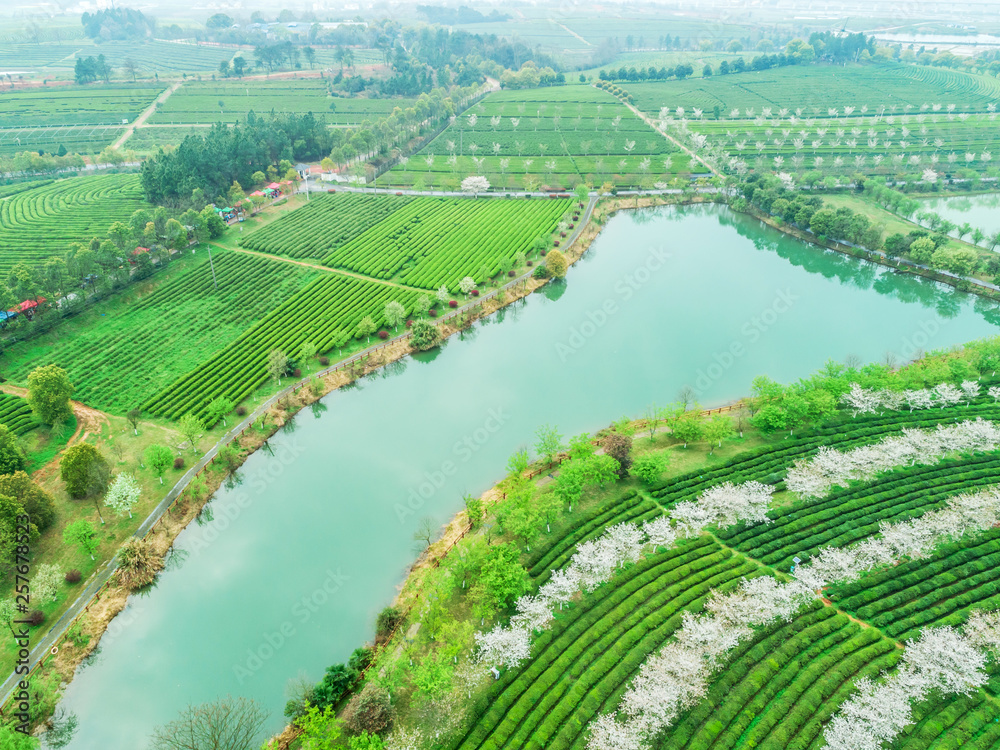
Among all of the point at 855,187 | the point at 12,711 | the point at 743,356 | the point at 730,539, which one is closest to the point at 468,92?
the point at 855,187

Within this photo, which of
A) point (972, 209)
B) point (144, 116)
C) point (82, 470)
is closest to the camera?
point (82, 470)

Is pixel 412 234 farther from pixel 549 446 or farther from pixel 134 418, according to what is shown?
pixel 549 446

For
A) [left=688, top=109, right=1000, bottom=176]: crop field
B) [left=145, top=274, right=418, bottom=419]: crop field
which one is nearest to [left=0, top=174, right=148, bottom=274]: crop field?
[left=145, top=274, right=418, bottom=419]: crop field

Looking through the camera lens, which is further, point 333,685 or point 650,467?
point 650,467

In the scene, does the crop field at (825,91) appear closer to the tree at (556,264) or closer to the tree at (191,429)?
the tree at (556,264)

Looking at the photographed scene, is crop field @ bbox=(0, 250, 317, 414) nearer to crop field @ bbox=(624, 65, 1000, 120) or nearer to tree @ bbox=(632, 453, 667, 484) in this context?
tree @ bbox=(632, 453, 667, 484)

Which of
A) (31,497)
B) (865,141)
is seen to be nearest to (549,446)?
(31,497)

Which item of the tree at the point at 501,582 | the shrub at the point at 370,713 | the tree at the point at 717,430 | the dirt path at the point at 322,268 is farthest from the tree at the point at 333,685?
the dirt path at the point at 322,268
